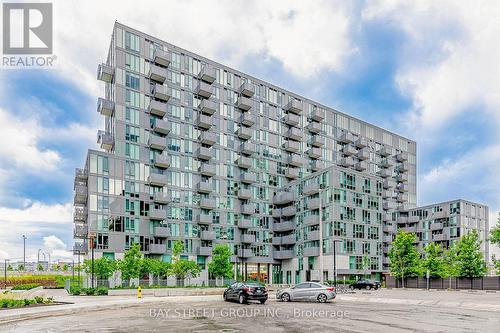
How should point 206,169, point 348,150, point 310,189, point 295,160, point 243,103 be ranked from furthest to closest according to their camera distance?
point 348,150
point 295,160
point 243,103
point 310,189
point 206,169

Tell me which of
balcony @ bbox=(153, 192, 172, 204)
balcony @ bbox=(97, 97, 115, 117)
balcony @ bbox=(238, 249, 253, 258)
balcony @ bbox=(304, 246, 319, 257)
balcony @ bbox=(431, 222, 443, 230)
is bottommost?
balcony @ bbox=(238, 249, 253, 258)

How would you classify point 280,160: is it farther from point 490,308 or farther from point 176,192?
point 490,308

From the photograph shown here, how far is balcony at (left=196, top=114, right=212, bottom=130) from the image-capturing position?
79.5 meters

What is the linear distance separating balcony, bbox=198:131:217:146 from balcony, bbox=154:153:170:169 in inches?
348

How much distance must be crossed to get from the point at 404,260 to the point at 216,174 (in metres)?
36.4

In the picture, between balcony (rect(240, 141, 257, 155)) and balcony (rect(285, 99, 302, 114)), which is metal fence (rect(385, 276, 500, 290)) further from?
balcony (rect(285, 99, 302, 114))

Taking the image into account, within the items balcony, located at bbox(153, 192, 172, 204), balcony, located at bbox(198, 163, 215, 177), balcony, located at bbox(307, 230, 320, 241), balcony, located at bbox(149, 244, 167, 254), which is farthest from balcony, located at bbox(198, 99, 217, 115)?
balcony, located at bbox(307, 230, 320, 241)

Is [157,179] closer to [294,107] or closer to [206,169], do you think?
[206,169]

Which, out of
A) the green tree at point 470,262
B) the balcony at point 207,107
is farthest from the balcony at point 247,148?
the green tree at point 470,262

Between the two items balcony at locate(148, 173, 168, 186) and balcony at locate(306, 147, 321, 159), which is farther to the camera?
balcony at locate(306, 147, 321, 159)

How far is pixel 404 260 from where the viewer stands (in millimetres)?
63719

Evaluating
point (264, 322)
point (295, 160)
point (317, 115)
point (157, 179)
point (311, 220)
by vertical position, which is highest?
point (317, 115)

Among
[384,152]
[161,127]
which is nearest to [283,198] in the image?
[161,127]

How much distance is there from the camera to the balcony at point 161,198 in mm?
71250
